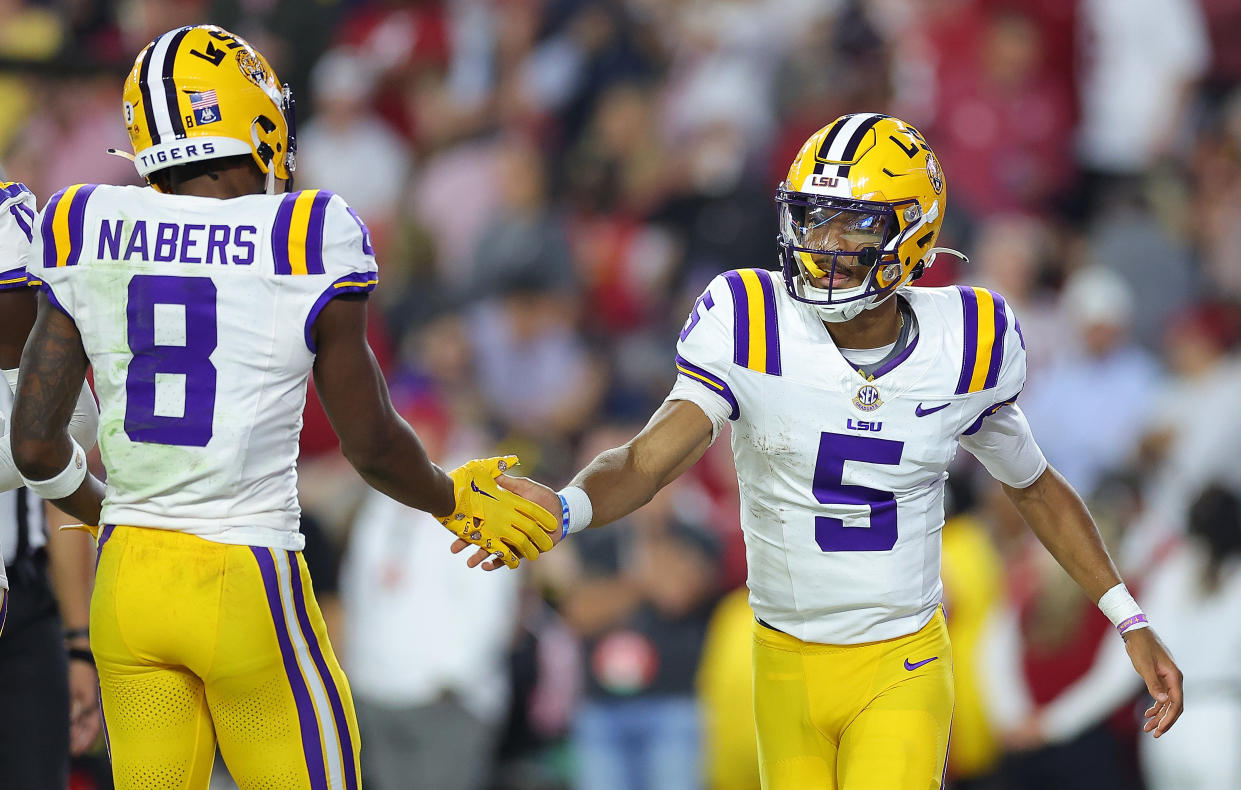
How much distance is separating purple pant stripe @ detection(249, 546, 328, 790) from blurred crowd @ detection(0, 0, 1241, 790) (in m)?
3.34

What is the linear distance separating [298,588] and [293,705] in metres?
Answer: 0.26

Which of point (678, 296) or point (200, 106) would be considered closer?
point (200, 106)

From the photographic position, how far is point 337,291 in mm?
3527

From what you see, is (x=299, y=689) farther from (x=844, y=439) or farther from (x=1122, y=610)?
(x=1122, y=610)

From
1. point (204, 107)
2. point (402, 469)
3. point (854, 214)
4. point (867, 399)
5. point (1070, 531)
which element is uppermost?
point (204, 107)

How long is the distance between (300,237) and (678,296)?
598cm

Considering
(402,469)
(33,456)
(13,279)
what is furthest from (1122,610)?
(13,279)

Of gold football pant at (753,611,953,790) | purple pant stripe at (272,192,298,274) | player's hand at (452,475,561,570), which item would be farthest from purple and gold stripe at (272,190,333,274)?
gold football pant at (753,611,953,790)

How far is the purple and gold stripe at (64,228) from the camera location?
11.7 ft

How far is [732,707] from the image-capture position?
7.13 meters

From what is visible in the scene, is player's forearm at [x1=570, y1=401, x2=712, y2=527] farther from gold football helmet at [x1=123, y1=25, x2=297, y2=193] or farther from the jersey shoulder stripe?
gold football helmet at [x1=123, y1=25, x2=297, y2=193]

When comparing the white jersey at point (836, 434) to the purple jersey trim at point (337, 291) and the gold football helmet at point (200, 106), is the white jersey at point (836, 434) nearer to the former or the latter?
the purple jersey trim at point (337, 291)

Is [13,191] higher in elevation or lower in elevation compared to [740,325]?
higher

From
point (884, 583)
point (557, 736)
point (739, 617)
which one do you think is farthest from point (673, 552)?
point (884, 583)
